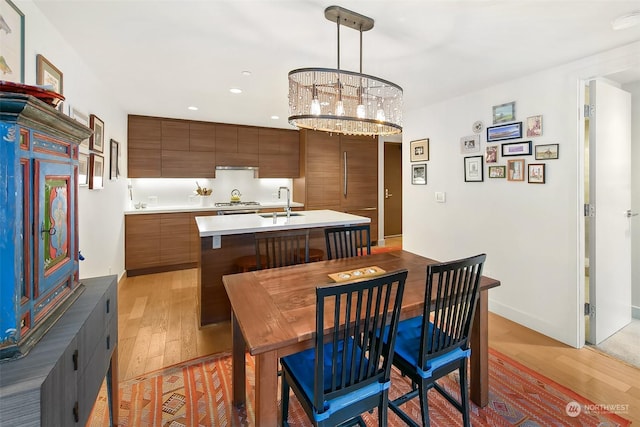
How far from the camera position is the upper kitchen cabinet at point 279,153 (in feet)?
17.7

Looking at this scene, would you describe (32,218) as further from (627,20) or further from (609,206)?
(609,206)

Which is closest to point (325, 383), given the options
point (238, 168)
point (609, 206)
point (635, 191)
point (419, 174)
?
point (609, 206)

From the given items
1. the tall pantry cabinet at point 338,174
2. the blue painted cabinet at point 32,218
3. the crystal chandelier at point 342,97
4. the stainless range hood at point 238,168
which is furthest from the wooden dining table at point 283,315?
the stainless range hood at point 238,168

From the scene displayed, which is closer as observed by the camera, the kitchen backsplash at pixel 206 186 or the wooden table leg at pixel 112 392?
the wooden table leg at pixel 112 392

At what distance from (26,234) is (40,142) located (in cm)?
31

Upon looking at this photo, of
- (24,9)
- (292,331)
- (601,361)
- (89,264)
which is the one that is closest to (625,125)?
(601,361)

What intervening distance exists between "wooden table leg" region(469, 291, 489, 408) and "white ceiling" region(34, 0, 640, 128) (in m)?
1.75

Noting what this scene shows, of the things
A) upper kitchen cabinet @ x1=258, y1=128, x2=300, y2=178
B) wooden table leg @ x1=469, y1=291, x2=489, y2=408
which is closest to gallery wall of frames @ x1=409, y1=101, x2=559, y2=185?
wooden table leg @ x1=469, y1=291, x2=489, y2=408

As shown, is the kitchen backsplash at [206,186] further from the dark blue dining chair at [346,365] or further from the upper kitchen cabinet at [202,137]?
the dark blue dining chair at [346,365]

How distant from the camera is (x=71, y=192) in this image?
4.05 feet

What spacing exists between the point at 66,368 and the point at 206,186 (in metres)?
4.64

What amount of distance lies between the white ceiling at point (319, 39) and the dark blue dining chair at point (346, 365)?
5.25 ft

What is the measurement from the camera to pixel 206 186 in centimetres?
529

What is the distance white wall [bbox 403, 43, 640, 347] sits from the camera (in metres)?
2.49
